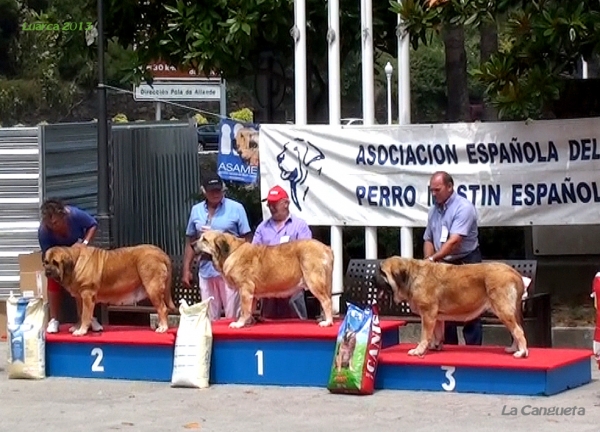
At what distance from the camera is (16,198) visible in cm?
1548

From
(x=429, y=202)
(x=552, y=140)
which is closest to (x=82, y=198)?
(x=429, y=202)

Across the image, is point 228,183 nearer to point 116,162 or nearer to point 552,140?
point 116,162

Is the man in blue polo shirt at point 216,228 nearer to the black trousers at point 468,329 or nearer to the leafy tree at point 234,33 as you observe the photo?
the black trousers at point 468,329

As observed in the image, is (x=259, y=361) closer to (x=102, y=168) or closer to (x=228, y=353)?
(x=228, y=353)

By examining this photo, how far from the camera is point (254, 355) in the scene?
11.2 meters

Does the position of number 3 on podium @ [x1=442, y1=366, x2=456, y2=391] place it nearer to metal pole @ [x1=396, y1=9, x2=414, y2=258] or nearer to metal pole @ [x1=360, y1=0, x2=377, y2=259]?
metal pole @ [x1=396, y1=9, x2=414, y2=258]

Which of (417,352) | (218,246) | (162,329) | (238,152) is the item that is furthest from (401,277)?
(238,152)

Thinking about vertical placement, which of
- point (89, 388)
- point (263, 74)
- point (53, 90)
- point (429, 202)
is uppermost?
point (53, 90)

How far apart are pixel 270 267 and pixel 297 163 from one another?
3004mm

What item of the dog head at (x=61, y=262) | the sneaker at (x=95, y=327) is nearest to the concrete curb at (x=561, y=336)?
the sneaker at (x=95, y=327)

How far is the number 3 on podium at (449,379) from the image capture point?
10.4m

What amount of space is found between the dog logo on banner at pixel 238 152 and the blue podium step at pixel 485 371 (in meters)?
5.67

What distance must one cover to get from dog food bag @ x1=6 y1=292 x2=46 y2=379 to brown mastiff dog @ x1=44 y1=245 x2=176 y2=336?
32 cm

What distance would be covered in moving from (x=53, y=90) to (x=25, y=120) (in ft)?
Answer: 7.88
